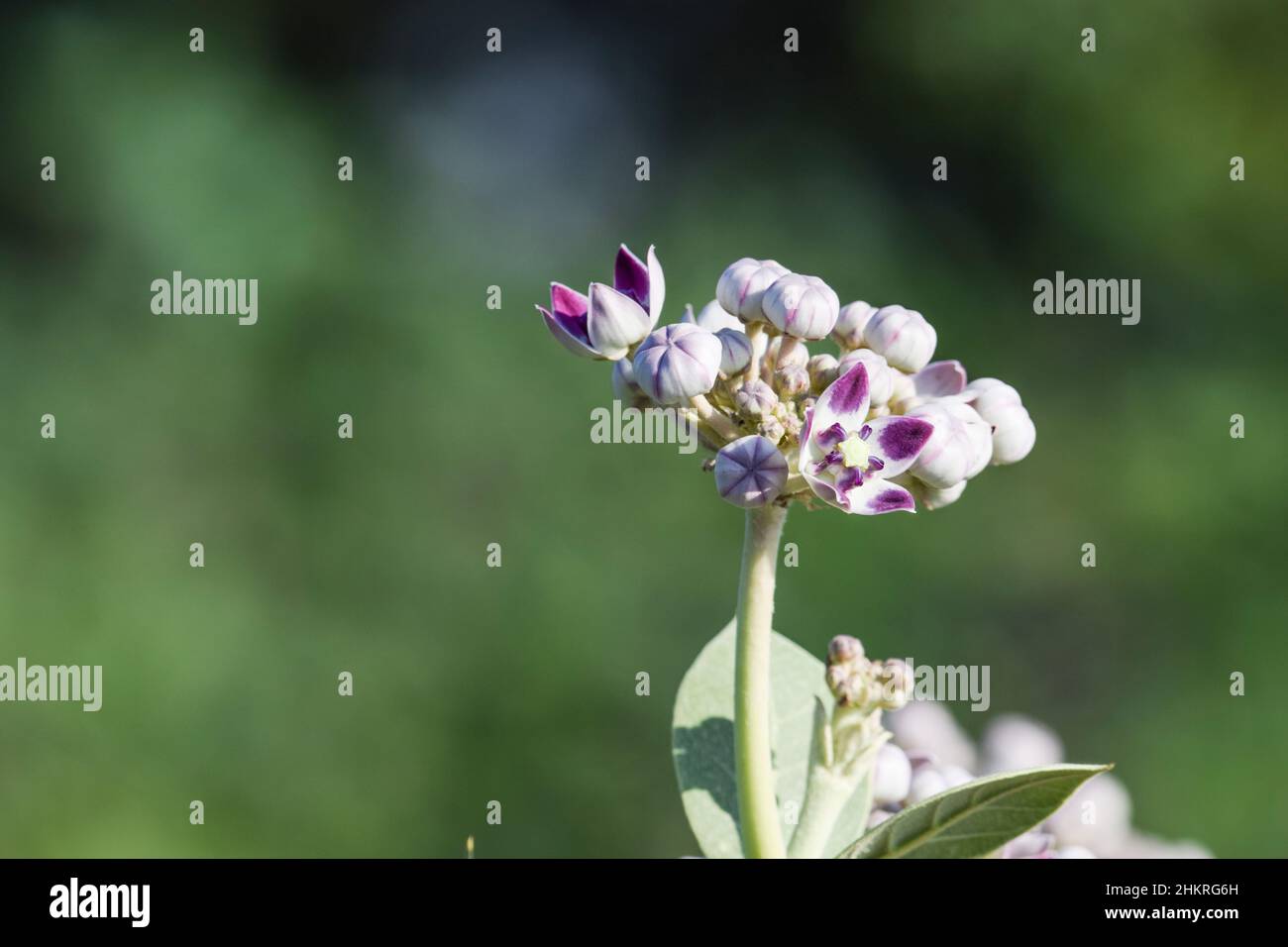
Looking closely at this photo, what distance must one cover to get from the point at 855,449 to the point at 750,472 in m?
0.12

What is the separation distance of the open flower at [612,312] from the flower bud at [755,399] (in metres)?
0.15

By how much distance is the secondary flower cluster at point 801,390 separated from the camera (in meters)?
1.42

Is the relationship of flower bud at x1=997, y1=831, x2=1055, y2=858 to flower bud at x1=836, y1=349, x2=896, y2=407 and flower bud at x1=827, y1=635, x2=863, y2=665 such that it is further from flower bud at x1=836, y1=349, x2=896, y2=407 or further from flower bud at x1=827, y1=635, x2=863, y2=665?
flower bud at x1=836, y1=349, x2=896, y2=407

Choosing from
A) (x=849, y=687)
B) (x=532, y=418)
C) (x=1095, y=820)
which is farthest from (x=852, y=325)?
(x=532, y=418)

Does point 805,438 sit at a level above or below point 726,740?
above

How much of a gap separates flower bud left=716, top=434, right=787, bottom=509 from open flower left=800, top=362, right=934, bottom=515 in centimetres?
4

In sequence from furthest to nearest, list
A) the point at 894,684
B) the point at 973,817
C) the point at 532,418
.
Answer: the point at 532,418 → the point at 894,684 → the point at 973,817

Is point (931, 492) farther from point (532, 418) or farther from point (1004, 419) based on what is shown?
point (532, 418)

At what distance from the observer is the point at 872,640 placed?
5.80 meters

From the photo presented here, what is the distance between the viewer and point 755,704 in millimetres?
1409

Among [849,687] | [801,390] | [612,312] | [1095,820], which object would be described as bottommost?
[1095,820]

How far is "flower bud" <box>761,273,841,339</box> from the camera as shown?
148 centimetres

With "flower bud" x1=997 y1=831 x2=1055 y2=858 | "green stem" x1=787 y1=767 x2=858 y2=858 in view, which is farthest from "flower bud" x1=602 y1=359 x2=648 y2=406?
"flower bud" x1=997 y1=831 x2=1055 y2=858
